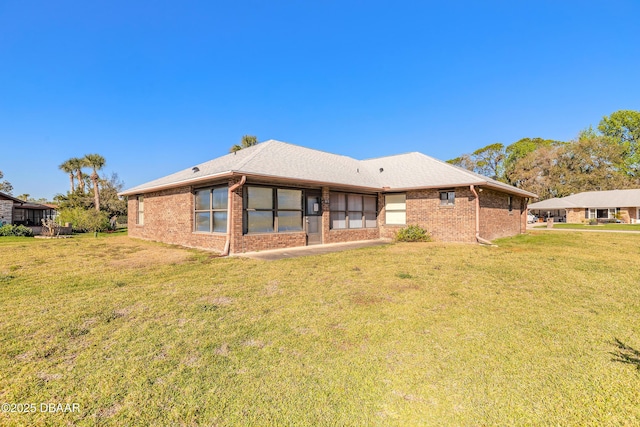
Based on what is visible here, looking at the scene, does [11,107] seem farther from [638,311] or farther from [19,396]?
[638,311]

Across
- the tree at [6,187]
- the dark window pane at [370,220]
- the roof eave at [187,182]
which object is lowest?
the dark window pane at [370,220]

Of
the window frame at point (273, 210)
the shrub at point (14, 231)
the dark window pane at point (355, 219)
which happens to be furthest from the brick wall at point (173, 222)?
the shrub at point (14, 231)

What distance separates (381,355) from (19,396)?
3.07 meters

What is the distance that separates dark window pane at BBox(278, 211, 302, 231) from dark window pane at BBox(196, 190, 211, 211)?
284 centimetres

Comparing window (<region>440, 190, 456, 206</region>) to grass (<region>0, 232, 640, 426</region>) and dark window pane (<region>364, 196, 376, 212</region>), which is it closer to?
dark window pane (<region>364, 196, 376, 212</region>)

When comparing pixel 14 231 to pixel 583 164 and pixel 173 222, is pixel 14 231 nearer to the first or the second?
pixel 173 222

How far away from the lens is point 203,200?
11.3 m

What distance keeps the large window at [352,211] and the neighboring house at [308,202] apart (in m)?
0.05

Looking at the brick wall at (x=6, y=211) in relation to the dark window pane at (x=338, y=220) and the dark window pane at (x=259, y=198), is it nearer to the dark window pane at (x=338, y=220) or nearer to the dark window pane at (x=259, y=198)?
the dark window pane at (x=259, y=198)

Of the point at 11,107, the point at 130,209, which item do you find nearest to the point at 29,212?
the point at 11,107

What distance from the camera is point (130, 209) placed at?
1756 cm

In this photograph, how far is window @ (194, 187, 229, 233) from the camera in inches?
406

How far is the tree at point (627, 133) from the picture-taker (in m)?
45.5

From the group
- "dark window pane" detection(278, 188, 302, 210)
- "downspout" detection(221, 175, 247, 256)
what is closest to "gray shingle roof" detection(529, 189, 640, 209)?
"dark window pane" detection(278, 188, 302, 210)
